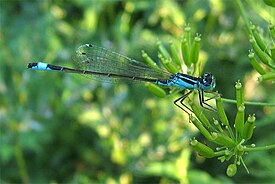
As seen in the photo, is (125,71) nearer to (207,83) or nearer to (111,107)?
(207,83)

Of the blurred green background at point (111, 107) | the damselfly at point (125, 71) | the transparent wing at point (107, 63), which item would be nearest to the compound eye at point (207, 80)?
the damselfly at point (125, 71)

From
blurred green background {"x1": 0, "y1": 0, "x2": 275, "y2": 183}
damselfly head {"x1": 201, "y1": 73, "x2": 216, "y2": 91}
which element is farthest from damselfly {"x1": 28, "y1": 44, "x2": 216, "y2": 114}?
blurred green background {"x1": 0, "y1": 0, "x2": 275, "y2": 183}

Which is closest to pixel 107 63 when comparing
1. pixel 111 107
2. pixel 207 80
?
pixel 207 80

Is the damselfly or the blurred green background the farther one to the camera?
the blurred green background

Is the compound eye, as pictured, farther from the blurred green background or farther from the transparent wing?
the blurred green background

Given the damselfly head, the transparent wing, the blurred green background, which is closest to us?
the damselfly head

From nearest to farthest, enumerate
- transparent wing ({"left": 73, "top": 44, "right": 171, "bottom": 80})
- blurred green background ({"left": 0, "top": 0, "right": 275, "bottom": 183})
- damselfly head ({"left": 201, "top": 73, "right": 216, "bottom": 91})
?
damselfly head ({"left": 201, "top": 73, "right": 216, "bottom": 91}), transparent wing ({"left": 73, "top": 44, "right": 171, "bottom": 80}), blurred green background ({"left": 0, "top": 0, "right": 275, "bottom": 183})

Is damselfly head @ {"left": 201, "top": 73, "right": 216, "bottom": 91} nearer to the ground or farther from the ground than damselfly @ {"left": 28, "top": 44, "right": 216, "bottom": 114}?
nearer to the ground
